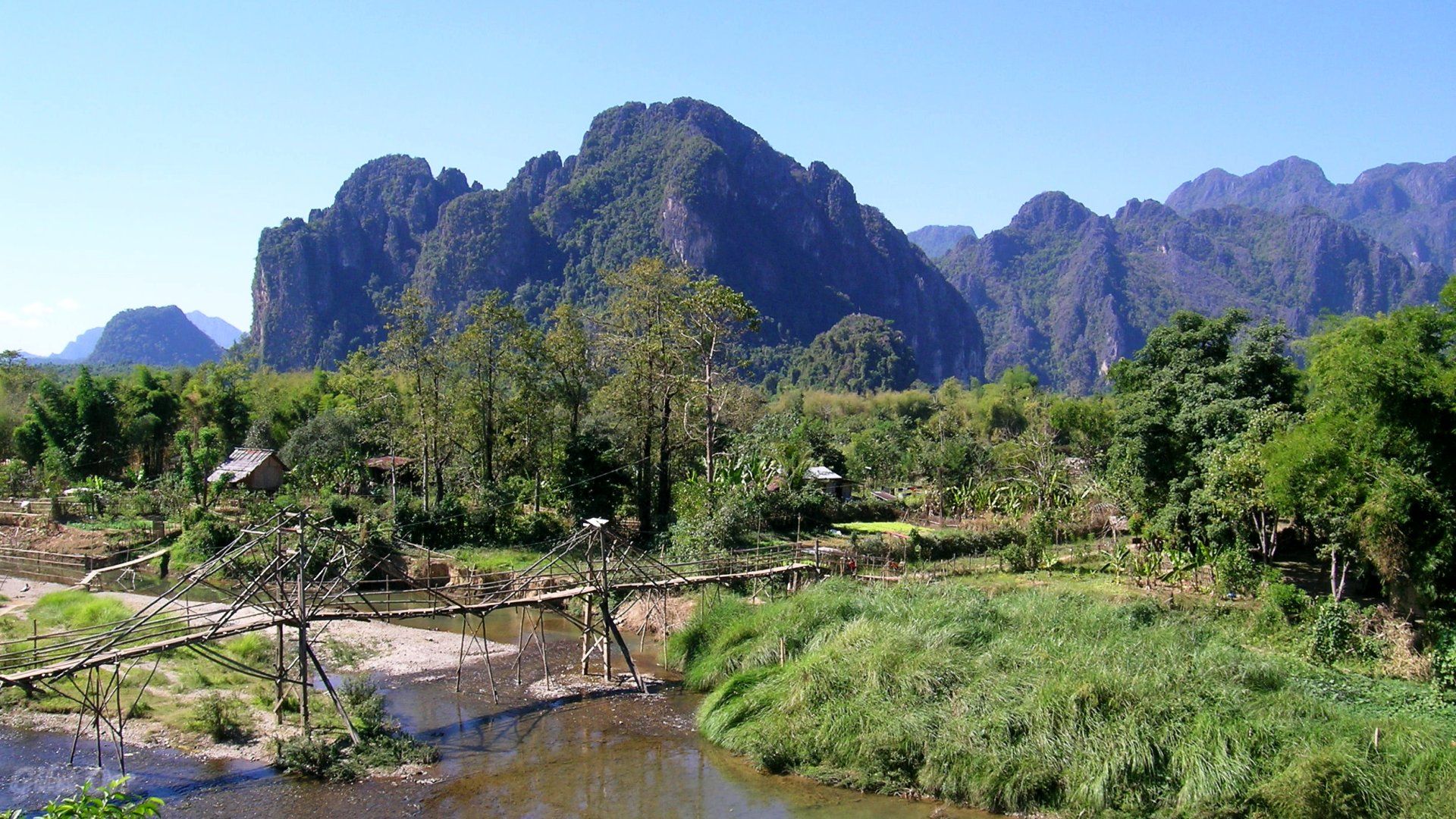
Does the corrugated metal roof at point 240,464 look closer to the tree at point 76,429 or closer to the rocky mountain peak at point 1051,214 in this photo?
the tree at point 76,429

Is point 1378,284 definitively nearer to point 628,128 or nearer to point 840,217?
point 840,217

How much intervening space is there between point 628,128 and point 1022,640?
444 ft

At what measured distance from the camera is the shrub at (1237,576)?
64.6 feet

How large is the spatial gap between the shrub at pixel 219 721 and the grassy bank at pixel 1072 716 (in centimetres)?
649

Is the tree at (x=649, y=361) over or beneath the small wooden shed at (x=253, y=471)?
over

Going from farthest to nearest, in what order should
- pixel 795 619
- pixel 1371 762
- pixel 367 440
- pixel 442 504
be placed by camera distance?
pixel 367 440
pixel 442 504
pixel 795 619
pixel 1371 762

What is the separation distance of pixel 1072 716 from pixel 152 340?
199m

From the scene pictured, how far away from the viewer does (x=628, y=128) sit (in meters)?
141

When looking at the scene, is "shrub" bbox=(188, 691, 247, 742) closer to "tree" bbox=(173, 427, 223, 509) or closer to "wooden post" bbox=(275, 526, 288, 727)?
"wooden post" bbox=(275, 526, 288, 727)

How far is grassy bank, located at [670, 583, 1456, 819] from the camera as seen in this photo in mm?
10648

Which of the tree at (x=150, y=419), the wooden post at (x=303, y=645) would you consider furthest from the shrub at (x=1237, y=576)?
the tree at (x=150, y=419)

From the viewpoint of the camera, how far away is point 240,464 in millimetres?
34156

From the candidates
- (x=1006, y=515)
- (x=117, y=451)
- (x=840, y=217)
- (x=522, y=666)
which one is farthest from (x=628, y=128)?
(x=522, y=666)

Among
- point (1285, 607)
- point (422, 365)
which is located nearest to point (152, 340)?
point (422, 365)
